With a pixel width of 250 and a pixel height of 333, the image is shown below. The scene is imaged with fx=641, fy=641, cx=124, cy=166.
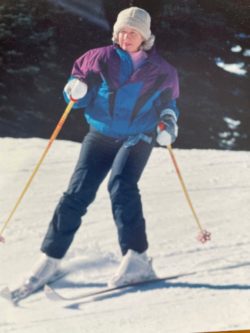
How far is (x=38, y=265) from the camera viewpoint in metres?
1.76

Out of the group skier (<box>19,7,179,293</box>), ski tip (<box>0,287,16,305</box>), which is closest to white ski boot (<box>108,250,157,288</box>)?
skier (<box>19,7,179,293</box>)

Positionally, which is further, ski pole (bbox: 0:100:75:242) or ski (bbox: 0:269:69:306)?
ski pole (bbox: 0:100:75:242)

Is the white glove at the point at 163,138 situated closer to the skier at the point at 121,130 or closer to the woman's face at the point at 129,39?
the skier at the point at 121,130

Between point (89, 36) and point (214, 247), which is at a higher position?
point (89, 36)

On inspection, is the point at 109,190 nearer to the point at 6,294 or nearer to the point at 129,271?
the point at 129,271

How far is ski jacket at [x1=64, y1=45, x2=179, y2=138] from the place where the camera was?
171cm

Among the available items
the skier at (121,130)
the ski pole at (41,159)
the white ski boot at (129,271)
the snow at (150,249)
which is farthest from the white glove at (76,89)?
the white ski boot at (129,271)

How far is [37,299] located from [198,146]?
72 cm

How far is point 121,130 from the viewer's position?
5.68ft

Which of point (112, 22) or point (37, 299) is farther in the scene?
point (112, 22)

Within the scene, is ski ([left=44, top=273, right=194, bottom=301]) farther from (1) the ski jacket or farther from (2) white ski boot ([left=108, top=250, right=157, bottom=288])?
(1) the ski jacket

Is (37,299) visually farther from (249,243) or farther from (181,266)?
(249,243)

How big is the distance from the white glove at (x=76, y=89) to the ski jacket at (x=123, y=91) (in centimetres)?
2

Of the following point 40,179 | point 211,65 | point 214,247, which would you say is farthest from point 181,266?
point 211,65
